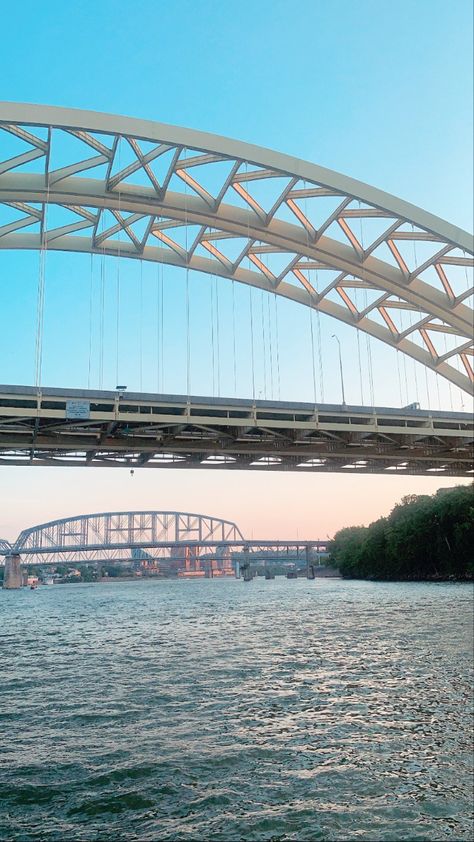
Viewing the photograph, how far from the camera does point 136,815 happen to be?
7.30 m

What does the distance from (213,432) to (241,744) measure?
1625cm

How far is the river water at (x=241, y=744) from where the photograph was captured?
7070mm

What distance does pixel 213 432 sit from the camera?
83.2 feet

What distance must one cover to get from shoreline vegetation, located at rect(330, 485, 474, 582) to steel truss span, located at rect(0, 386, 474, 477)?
111ft

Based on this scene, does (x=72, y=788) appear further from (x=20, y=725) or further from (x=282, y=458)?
(x=282, y=458)

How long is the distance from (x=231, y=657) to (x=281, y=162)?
1854 centimetres

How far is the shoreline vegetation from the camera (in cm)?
6488

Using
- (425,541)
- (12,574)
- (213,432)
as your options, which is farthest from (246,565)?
(213,432)

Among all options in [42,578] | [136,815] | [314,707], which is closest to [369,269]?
[314,707]

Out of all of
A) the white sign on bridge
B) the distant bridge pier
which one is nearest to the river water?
the white sign on bridge

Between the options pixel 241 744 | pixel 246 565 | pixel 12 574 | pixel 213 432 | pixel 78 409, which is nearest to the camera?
pixel 241 744

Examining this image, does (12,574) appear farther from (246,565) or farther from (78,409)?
(78,409)

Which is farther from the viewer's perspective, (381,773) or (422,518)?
(422,518)

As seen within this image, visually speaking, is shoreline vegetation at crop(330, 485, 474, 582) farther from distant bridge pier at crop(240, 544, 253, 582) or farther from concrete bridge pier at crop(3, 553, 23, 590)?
concrete bridge pier at crop(3, 553, 23, 590)
